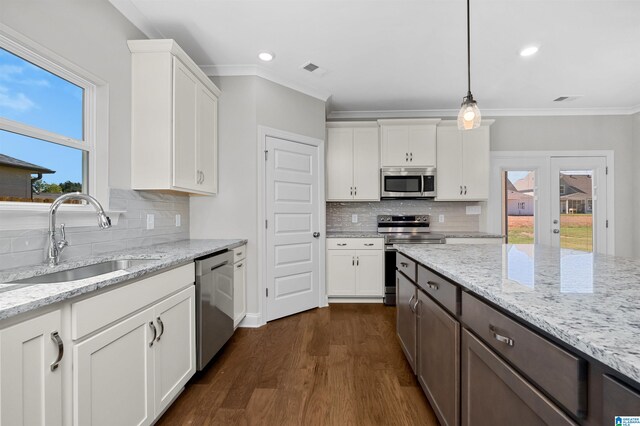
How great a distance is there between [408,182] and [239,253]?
2.48 metres

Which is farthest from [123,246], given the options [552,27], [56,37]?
[552,27]

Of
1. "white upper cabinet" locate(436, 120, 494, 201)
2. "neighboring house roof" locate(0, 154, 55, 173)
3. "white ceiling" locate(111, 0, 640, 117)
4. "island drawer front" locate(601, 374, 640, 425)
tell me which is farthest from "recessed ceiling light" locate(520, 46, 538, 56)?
"neighboring house roof" locate(0, 154, 55, 173)

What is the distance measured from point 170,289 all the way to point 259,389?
0.91 metres

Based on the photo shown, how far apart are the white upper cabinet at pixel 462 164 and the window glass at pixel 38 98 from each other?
12.8ft

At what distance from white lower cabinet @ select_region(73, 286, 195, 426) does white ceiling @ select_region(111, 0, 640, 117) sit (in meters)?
2.14

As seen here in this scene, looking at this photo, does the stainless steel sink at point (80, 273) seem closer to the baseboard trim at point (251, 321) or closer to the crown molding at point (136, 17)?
the baseboard trim at point (251, 321)

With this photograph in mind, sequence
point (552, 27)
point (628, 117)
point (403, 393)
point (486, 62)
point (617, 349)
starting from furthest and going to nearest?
point (628, 117) → point (486, 62) → point (552, 27) → point (403, 393) → point (617, 349)

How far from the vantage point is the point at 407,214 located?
13.9 feet

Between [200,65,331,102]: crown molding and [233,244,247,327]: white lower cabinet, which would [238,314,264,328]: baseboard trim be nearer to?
[233,244,247,327]: white lower cabinet

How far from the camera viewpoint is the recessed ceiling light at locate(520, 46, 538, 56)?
2619 millimetres

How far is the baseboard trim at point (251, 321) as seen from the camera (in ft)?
9.43

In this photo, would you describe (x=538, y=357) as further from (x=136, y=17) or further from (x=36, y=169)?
(x=136, y=17)

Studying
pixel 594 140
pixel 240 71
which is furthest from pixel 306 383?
pixel 594 140

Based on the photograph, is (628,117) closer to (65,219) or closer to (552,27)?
(552,27)
